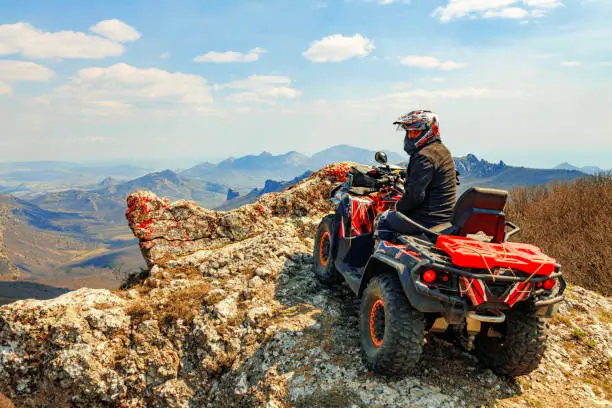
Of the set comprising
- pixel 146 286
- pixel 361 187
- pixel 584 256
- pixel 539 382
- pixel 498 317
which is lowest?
pixel 584 256

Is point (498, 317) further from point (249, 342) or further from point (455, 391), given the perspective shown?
point (249, 342)

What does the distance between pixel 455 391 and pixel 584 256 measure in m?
19.5

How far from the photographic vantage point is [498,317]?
416cm

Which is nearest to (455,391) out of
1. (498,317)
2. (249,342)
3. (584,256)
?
(498,317)

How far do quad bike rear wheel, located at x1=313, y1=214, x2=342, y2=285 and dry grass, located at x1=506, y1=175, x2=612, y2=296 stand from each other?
49.0 feet

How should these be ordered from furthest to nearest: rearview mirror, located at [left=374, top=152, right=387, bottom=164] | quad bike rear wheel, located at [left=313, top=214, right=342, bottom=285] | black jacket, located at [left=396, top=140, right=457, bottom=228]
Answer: quad bike rear wheel, located at [left=313, top=214, right=342, bottom=285] < rearview mirror, located at [left=374, top=152, right=387, bottom=164] < black jacket, located at [left=396, top=140, right=457, bottom=228]

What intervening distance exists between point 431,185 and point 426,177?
21 centimetres

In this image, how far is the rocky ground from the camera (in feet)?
16.1

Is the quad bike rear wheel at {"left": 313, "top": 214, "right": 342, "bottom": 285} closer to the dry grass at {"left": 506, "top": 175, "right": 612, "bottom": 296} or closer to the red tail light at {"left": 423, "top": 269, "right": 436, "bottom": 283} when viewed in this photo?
the red tail light at {"left": 423, "top": 269, "right": 436, "bottom": 283}

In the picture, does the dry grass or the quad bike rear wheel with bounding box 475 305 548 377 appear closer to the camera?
the quad bike rear wheel with bounding box 475 305 548 377

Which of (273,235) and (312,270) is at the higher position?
(273,235)

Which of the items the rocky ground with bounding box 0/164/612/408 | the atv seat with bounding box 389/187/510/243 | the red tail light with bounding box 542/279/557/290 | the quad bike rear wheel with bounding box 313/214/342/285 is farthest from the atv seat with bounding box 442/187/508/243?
the quad bike rear wheel with bounding box 313/214/342/285

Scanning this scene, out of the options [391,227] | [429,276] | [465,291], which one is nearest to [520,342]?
[465,291]

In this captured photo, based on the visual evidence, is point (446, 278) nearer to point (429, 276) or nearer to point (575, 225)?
point (429, 276)
